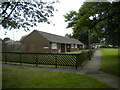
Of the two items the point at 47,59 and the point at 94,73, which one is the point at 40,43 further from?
the point at 94,73

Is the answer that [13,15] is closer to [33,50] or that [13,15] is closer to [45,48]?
[45,48]

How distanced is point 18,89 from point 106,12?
791cm

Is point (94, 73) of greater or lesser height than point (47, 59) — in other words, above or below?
below

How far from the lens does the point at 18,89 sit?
3.79m

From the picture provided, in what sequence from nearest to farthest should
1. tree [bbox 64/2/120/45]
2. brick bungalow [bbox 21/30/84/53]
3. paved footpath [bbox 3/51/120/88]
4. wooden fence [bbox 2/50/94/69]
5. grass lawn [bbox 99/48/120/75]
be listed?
paved footpath [bbox 3/51/120/88], grass lawn [bbox 99/48/120/75], tree [bbox 64/2/120/45], wooden fence [bbox 2/50/94/69], brick bungalow [bbox 21/30/84/53]

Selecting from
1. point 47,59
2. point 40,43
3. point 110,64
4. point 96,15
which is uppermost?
point 96,15

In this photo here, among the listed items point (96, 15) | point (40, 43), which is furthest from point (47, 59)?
point (40, 43)

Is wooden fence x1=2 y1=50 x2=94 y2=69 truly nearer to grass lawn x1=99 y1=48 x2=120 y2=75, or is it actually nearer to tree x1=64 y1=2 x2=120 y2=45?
grass lawn x1=99 y1=48 x2=120 y2=75

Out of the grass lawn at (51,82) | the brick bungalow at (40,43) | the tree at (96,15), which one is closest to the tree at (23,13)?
the grass lawn at (51,82)

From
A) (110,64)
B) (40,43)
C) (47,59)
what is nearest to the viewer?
(47,59)

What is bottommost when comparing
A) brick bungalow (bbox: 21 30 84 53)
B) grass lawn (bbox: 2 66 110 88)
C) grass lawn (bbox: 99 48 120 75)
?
grass lawn (bbox: 99 48 120 75)

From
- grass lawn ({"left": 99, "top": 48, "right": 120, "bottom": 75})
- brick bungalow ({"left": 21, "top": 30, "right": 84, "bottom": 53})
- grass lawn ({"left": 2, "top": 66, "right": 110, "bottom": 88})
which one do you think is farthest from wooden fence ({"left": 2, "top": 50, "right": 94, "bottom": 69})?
brick bungalow ({"left": 21, "top": 30, "right": 84, "bottom": 53})

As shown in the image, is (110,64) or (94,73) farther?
(110,64)

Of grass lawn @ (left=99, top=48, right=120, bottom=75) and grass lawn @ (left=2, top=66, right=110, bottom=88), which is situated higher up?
grass lawn @ (left=2, top=66, right=110, bottom=88)
